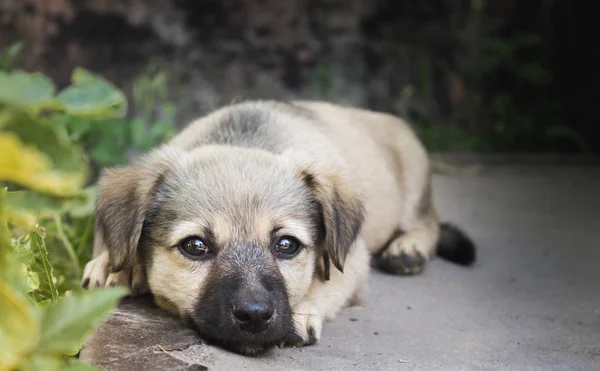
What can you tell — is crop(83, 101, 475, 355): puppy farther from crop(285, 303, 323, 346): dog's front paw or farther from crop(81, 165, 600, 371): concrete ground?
crop(81, 165, 600, 371): concrete ground

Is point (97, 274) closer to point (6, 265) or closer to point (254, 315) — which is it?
point (254, 315)

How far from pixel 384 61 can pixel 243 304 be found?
24.1 ft

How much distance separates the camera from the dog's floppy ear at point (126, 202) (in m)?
3.58

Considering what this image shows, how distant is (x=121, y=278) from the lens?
3.81 metres

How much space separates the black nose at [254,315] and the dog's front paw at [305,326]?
0.34m

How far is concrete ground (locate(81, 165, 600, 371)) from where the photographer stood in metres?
3.08

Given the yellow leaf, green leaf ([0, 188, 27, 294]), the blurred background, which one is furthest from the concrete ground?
the blurred background

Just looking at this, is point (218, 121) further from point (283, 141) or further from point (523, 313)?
point (523, 313)

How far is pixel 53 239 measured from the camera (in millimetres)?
4633

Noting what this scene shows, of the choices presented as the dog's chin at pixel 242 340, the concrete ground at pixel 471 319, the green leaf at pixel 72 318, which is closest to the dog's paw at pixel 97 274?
the concrete ground at pixel 471 319

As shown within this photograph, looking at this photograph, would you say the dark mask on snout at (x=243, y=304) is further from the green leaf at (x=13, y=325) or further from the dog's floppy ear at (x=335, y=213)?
the green leaf at (x=13, y=325)

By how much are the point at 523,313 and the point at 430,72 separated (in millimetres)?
6174

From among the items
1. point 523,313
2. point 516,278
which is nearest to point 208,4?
point 516,278

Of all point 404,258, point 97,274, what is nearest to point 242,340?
point 97,274
